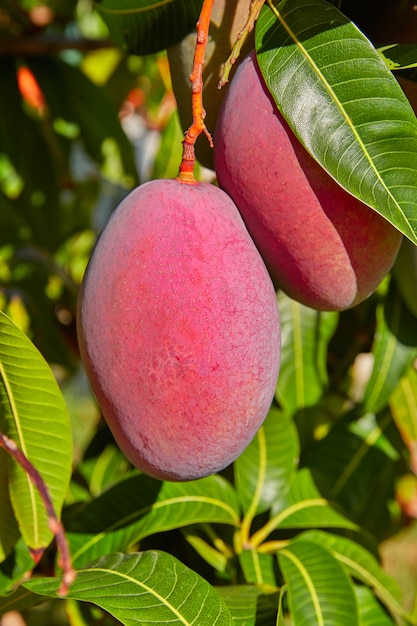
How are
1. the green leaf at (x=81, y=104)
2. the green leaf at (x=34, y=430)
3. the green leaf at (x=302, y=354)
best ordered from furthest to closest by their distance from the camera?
the green leaf at (x=81, y=104) < the green leaf at (x=302, y=354) < the green leaf at (x=34, y=430)

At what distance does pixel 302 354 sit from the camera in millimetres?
1141

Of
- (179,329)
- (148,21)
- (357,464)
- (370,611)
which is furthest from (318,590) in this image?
(148,21)

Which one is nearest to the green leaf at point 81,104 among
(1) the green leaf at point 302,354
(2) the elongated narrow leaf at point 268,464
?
(1) the green leaf at point 302,354

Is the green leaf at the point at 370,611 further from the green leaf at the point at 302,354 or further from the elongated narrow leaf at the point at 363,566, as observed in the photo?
the green leaf at the point at 302,354

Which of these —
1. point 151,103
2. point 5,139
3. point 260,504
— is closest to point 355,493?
point 260,504

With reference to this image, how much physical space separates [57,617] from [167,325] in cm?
117

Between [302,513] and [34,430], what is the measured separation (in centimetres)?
45

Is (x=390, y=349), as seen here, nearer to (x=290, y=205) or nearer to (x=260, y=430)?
(x=260, y=430)

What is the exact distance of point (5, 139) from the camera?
1.52 m

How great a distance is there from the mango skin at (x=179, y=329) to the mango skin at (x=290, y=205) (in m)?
0.03

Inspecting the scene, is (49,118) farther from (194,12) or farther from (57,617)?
(57,617)

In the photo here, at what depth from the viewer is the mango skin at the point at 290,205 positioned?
68 centimetres

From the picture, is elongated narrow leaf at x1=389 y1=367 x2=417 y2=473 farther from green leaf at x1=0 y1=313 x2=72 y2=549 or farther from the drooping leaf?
green leaf at x1=0 y1=313 x2=72 y2=549

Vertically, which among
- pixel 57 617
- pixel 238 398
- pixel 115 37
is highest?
pixel 115 37
